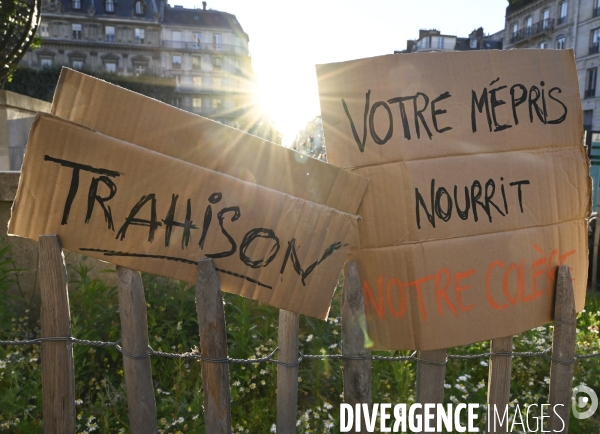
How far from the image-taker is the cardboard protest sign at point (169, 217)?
1.54 meters

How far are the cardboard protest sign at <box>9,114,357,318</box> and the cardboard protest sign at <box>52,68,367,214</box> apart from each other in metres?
0.05

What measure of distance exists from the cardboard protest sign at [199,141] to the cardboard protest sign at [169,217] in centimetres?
5

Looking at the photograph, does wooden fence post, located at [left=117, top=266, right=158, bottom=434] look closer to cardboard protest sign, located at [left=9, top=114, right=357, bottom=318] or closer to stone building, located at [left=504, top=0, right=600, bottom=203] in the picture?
cardboard protest sign, located at [left=9, top=114, right=357, bottom=318]

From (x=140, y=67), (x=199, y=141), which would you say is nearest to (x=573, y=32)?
(x=199, y=141)

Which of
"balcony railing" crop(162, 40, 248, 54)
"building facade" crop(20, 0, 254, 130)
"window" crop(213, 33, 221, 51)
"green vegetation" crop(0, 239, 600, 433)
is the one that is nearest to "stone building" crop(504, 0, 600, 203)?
"building facade" crop(20, 0, 254, 130)

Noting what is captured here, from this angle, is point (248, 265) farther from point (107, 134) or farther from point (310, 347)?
point (310, 347)

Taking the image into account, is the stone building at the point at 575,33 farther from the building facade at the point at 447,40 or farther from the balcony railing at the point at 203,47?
the balcony railing at the point at 203,47

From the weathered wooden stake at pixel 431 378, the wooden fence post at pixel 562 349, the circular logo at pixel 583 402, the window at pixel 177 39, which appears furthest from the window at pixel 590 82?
the window at pixel 177 39

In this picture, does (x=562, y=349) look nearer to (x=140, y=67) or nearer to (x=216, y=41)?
(x=140, y=67)

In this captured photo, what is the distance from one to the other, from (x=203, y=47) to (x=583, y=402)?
5805cm

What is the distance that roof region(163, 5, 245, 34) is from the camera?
5244cm

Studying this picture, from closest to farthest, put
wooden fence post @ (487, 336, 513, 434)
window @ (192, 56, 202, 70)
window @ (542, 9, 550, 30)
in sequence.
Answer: wooden fence post @ (487, 336, 513, 434) < window @ (542, 9, 550, 30) < window @ (192, 56, 202, 70)

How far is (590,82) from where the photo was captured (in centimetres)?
3061

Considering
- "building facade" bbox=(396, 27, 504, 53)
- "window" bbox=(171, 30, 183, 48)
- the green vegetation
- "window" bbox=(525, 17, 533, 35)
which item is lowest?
the green vegetation
